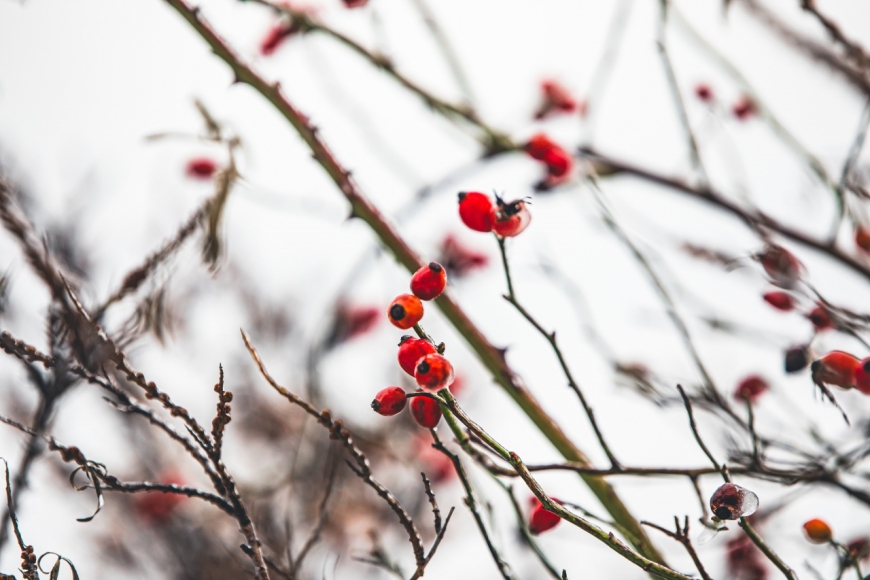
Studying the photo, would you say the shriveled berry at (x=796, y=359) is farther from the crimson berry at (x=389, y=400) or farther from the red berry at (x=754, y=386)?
the crimson berry at (x=389, y=400)

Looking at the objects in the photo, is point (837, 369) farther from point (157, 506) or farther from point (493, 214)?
point (157, 506)

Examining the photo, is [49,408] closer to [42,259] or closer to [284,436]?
[42,259]

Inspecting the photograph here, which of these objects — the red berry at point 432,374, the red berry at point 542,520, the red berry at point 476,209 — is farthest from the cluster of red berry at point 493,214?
the red berry at point 542,520

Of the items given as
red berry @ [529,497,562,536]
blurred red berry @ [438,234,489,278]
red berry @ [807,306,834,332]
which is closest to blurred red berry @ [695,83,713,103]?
blurred red berry @ [438,234,489,278]

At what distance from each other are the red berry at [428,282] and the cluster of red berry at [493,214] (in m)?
0.28

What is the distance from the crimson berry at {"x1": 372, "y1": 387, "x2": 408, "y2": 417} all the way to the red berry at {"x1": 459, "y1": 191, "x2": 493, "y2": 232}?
492 mm

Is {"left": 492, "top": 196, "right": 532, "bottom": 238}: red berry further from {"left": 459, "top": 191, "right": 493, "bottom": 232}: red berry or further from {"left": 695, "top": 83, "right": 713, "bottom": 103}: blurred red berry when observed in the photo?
{"left": 695, "top": 83, "right": 713, "bottom": 103}: blurred red berry

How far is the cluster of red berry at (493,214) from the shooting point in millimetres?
1494

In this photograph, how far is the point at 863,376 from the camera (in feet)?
4.72

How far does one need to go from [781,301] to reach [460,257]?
1786mm

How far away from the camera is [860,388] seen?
1.45 meters

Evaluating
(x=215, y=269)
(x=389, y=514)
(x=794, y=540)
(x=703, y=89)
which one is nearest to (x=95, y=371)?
(x=215, y=269)

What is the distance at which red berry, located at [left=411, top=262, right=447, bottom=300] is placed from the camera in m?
1.27

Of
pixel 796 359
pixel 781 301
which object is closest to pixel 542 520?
pixel 796 359
